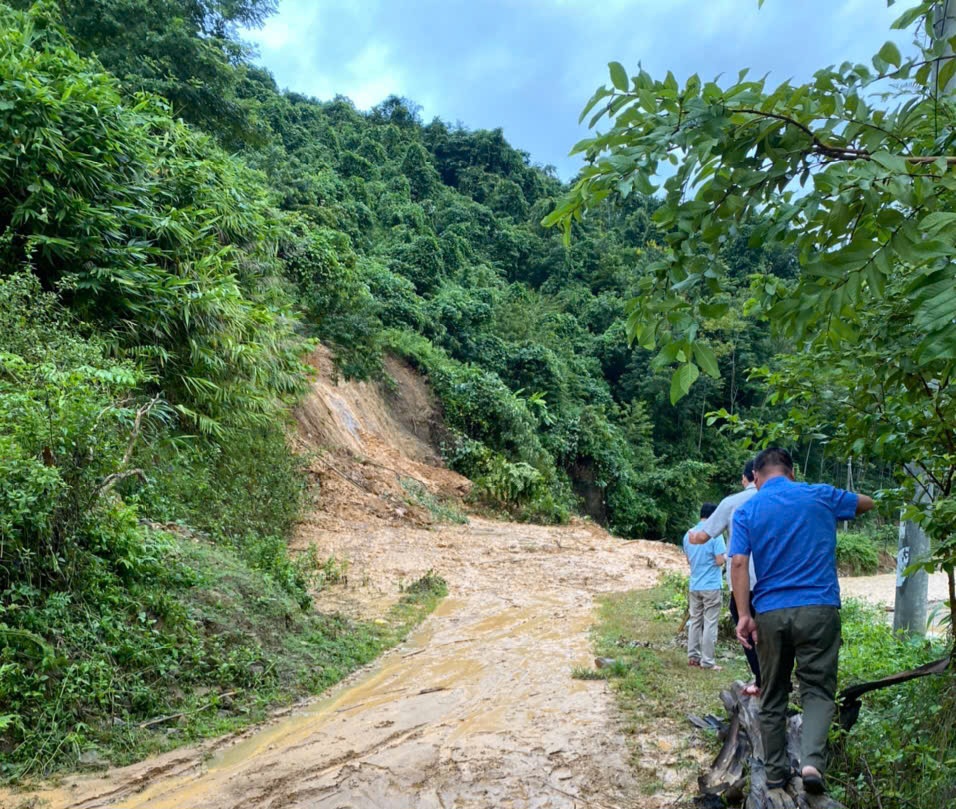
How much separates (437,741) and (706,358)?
3.68m

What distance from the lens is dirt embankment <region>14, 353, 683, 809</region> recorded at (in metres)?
3.70

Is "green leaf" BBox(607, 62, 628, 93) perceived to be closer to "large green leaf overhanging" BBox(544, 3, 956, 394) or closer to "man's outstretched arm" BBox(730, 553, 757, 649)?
"large green leaf overhanging" BBox(544, 3, 956, 394)

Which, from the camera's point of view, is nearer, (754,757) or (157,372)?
(754,757)

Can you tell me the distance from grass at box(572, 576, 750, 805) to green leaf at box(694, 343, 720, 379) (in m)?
2.97

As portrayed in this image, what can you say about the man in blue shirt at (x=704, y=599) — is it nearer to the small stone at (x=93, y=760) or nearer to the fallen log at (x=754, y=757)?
the fallen log at (x=754, y=757)

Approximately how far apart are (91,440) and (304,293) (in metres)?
11.6

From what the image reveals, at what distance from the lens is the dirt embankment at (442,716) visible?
146 inches

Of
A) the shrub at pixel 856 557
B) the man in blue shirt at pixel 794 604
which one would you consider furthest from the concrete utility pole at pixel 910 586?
the shrub at pixel 856 557

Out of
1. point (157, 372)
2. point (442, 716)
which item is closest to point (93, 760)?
point (442, 716)

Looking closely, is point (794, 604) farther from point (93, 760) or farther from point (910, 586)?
point (93, 760)

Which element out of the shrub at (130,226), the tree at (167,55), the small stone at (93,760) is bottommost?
the small stone at (93,760)

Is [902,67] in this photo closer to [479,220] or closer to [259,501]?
[259,501]

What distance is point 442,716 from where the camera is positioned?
4949 millimetres

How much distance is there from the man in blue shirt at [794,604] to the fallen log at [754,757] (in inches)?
2.9
